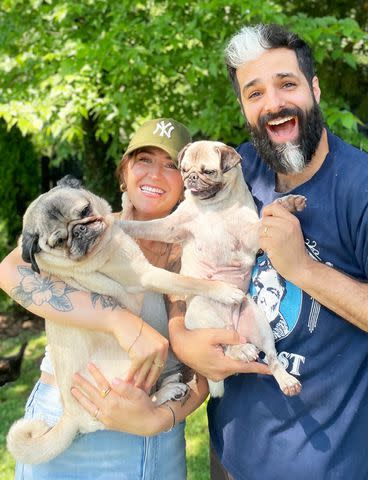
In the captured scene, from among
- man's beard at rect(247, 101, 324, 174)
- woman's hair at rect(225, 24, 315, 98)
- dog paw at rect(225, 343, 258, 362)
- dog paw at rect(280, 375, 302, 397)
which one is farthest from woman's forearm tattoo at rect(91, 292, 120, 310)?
woman's hair at rect(225, 24, 315, 98)

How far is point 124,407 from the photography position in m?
2.46

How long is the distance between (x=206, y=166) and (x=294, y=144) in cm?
50

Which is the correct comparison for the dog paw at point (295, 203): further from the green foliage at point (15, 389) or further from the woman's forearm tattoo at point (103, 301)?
the green foliage at point (15, 389)

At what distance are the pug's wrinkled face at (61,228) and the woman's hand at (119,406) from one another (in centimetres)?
58

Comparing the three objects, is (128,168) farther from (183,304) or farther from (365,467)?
(365,467)

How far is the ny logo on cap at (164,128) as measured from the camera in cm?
290

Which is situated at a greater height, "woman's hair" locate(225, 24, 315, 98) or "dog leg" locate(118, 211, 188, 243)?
"woman's hair" locate(225, 24, 315, 98)

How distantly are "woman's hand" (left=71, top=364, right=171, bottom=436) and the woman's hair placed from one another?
1.57 m

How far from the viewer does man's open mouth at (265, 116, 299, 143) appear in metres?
2.37

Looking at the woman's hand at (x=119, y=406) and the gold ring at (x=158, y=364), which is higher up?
the gold ring at (x=158, y=364)

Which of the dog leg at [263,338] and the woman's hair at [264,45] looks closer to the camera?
the dog leg at [263,338]

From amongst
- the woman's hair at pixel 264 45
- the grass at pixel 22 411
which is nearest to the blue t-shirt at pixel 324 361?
the woman's hair at pixel 264 45

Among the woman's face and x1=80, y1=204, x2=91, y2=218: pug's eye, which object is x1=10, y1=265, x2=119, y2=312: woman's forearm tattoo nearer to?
x1=80, y1=204, x2=91, y2=218: pug's eye

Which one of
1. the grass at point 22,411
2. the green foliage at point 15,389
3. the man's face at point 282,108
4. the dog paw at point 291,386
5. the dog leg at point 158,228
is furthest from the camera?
the green foliage at point 15,389
